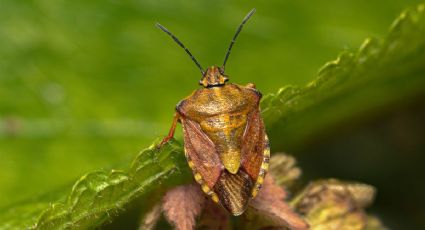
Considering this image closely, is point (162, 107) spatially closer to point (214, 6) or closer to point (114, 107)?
point (114, 107)

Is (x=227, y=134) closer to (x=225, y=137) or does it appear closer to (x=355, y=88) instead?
(x=225, y=137)

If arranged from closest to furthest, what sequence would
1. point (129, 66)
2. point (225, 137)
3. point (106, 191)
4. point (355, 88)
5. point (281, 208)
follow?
point (106, 191) → point (281, 208) → point (225, 137) → point (355, 88) → point (129, 66)

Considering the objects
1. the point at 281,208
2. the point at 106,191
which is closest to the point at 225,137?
the point at 281,208

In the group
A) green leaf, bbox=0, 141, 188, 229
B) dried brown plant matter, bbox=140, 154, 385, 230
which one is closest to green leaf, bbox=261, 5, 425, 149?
dried brown plant matter, bbox=140, 154, 385, 230

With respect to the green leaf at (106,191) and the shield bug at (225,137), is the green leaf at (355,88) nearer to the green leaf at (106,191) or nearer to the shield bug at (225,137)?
the shield bug at (225,137)

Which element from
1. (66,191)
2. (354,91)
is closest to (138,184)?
(66,191)
